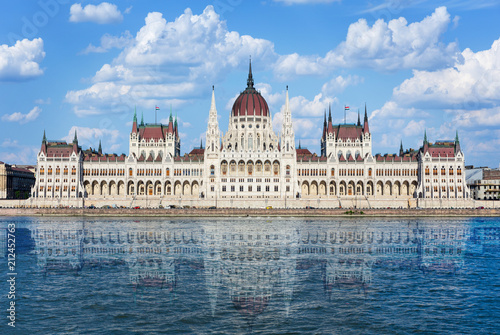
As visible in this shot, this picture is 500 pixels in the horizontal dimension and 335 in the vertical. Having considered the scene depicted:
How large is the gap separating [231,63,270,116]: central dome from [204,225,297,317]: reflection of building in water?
8809 centimetres

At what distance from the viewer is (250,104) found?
163125mm

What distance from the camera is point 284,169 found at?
15012cm

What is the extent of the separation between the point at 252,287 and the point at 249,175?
11156 cm

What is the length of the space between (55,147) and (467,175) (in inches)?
5320

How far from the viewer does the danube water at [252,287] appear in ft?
97.4

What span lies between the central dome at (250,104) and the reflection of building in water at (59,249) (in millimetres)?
84221

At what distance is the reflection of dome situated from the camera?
31891 mm

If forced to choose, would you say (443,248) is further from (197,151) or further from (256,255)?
(197,151)

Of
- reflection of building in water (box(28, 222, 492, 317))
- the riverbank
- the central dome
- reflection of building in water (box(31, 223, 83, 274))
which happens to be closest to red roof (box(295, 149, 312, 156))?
the central dome

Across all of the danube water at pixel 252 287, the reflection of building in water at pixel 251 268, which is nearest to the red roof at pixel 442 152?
the reflection of building in water at pixel 251 268

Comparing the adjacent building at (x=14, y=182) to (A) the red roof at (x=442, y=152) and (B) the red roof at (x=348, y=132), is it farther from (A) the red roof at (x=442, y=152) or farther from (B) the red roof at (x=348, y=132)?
(A) the red roof at (x=442, y=152)

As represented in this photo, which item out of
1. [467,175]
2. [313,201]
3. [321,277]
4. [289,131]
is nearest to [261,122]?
[289,131]

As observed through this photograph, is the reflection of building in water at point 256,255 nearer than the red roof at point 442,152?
Yes

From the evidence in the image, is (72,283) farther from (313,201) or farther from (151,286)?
(313,201)
